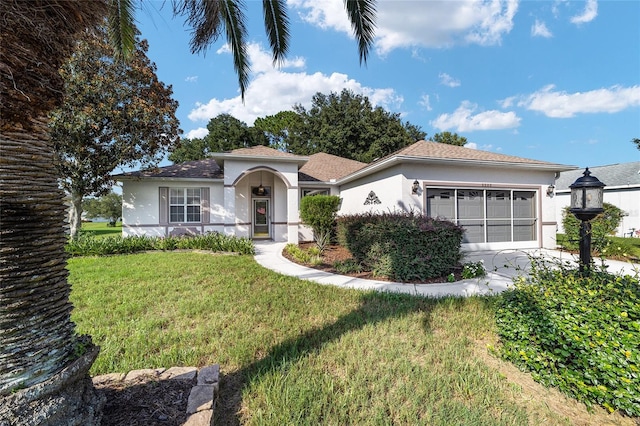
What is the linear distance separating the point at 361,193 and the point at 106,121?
1172cm

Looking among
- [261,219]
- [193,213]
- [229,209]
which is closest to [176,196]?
[193,213]

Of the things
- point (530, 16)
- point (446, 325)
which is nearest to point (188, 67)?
point (446, 325)

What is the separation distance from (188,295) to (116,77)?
11.3 metres

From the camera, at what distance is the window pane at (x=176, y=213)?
13281mm

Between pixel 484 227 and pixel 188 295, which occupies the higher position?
pixel 484 227

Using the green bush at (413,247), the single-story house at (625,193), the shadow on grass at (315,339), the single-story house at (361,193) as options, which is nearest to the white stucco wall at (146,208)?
the single-story house at (361,193)

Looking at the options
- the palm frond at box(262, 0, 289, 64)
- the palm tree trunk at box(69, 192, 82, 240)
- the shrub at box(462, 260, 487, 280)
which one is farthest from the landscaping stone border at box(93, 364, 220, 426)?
the palm tree trunk at box(69, 192, 82, 240)

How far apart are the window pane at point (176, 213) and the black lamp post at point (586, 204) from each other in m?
14.3

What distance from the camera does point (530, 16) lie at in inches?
340

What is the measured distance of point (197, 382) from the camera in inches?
101

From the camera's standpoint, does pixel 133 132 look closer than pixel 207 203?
Yes

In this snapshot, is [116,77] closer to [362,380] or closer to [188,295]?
[188,295]

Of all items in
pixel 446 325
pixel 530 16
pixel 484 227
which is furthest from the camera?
pixel 484 227

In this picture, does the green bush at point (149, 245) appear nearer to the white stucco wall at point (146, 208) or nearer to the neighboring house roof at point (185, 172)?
the white stucco wall at point (146, 208)
